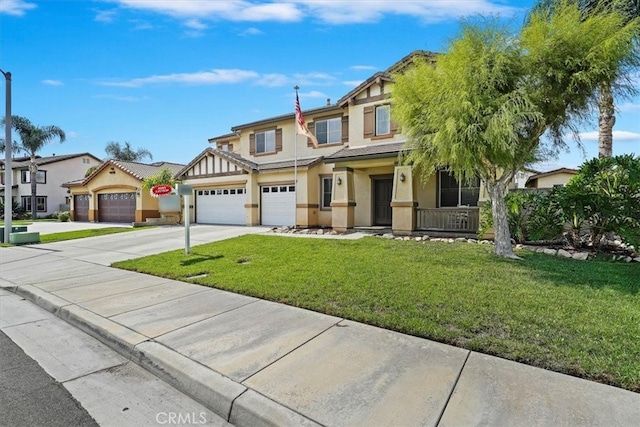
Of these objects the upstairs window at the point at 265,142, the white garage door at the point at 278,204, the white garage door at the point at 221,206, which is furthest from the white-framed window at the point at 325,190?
the white garage door at the point at 221,206

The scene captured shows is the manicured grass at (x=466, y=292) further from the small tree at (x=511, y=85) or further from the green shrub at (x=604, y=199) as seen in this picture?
the small tree at (x=511, y=85)

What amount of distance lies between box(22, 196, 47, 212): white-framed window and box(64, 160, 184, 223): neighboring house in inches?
535

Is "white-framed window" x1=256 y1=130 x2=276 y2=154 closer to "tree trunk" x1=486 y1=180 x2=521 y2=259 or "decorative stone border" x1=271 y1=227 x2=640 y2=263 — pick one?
"decorative stone border" x1=271 y1=227 x2=640 y2=263

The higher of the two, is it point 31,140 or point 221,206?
point 31,140

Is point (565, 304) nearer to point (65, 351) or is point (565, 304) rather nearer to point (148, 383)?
point (148, 383)

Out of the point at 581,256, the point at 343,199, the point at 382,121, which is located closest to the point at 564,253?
the point at 581,256

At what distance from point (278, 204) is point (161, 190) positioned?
29.4 ft

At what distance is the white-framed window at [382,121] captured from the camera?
16562mm

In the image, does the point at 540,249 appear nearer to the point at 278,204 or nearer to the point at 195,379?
the point at 195,379

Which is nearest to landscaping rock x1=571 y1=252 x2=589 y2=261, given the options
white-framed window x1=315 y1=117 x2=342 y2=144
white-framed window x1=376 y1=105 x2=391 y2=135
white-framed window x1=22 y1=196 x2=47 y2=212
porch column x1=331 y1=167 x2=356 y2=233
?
porch column x1=331 y1=167 x2=356 y2=233

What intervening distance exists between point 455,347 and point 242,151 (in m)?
20.9

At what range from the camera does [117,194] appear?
28484 millimetres

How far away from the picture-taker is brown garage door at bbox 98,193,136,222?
27406mm

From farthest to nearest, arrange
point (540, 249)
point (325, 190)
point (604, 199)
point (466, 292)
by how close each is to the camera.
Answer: point (325, 190)
point (540, 249)
point (604, 199)
point (466, 292)
